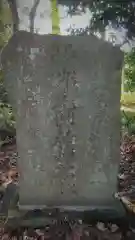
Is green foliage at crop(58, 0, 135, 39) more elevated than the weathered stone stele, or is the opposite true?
green foliage at crop(58, 0, 135, 39)

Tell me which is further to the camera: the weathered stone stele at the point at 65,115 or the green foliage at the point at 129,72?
the green foliage at the point at 129,72

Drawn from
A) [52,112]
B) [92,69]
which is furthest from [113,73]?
[52,112]

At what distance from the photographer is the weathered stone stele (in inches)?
51.0

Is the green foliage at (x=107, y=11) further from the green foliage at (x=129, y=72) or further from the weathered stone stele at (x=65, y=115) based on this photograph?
the weathered stone stele at (x=65, y=115)

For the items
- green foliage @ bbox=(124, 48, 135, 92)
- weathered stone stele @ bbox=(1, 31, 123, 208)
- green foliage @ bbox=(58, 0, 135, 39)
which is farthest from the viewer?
green foliage @ bbox=(124, 48, 135, 92)

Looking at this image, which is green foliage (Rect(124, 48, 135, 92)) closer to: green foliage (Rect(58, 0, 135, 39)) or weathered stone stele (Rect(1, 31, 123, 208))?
green foliage (Rect(58, 0, 135, 39))

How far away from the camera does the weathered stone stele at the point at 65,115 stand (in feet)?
4.25

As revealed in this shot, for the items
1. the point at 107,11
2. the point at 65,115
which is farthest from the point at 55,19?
the point at 65,115

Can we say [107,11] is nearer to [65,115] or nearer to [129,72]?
[129,72]

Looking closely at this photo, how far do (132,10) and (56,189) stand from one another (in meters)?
1.07

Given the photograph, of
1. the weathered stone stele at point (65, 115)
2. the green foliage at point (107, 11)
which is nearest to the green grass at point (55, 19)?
the green foliage at point (107, 11)

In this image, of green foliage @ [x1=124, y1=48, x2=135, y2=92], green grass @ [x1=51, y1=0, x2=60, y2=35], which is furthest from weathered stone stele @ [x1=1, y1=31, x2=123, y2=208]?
green foliage @ [x1=124, y1=48, x2=135, y2=92]

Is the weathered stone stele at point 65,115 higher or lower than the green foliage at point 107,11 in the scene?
lower

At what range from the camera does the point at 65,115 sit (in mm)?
1371
